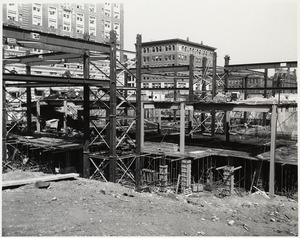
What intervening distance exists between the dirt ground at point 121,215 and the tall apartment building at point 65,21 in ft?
104

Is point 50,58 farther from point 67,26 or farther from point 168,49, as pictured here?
point 168,49

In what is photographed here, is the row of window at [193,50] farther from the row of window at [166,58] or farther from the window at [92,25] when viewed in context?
the window at [92,25]

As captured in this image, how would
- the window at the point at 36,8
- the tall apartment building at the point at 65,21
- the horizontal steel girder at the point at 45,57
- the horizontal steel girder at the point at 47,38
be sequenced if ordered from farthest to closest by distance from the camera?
the window at the point at 36,8 < the tall apartment building at the point at 65,21 < the horizontal steel girder at the point at 45,57 < the horizontal steel girder at the point at 47,38

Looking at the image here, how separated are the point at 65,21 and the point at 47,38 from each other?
4010 centimetres

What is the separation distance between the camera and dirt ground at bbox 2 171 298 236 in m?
9.40

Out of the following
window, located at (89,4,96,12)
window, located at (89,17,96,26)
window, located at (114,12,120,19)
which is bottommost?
window, located at (89,17,96,26)

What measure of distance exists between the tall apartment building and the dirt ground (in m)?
31.8

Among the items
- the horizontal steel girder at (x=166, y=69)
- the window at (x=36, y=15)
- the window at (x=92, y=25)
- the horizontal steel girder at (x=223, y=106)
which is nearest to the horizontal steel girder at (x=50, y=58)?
the horizontal steel girder at (x=223, y=106)

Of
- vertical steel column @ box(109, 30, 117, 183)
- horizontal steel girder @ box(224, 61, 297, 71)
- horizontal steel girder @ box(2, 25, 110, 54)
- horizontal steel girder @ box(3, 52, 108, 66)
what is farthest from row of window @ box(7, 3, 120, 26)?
vertical steel column @ box(109, 30, 117, 183)

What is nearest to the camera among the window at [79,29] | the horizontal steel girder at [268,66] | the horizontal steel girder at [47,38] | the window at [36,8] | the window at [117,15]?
the horizontal steel girder at [47,38]

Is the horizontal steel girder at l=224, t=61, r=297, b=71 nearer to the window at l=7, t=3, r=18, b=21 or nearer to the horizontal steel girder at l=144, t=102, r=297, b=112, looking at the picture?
the horizontal steel girder at l=144, t=102, r=297, b=112

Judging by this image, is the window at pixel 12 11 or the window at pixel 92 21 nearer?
the window at pixel 12 11

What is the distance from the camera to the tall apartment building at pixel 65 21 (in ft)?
Result: 151

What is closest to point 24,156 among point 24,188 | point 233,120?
point 24,188
